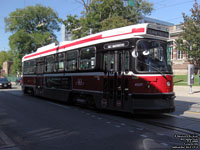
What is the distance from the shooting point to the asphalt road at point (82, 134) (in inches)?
196

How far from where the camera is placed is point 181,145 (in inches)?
193

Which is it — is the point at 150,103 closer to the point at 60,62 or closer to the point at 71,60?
the point at 71,60

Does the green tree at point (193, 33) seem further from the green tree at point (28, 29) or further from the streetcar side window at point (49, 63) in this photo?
→ the green tree at point (28, 29)

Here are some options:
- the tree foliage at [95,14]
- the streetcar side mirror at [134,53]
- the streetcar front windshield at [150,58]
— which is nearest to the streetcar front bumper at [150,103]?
the streetcar front windshield at [150,58]

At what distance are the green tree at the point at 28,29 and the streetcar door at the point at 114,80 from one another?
41338mm

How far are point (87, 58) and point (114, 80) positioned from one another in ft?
6.72

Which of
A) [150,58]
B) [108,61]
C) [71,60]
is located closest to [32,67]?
[71,60]

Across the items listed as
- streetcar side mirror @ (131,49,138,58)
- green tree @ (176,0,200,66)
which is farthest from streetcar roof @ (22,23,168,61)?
green tree @ (176,0,200,66)

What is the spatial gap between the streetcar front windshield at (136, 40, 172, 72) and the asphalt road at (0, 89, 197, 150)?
74.9 inches

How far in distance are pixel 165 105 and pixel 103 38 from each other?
11.4 feet

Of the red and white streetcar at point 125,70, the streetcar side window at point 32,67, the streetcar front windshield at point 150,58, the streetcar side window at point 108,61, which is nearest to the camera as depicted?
the red and white streetcar at point 125,70

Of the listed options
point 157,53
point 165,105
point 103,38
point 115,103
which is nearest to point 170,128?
point 165,105

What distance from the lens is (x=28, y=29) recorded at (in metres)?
53.5

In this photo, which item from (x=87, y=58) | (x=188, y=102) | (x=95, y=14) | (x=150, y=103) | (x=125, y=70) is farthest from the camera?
(x=95, y=14)
